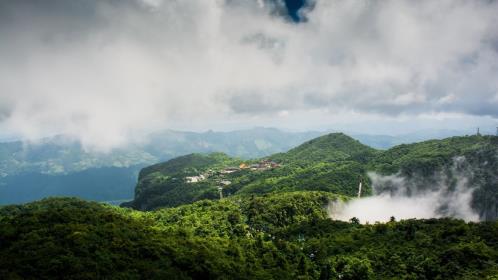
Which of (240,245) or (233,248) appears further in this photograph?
(240,245)

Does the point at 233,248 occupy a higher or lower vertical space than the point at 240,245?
higher

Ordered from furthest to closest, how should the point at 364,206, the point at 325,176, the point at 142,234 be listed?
the point at 325,176 < the point at 364,206 < the point at 142,234

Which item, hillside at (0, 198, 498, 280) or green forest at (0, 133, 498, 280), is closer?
hillside at (0, 198, 498, 280)

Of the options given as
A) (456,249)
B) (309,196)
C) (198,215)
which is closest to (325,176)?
(309,196)

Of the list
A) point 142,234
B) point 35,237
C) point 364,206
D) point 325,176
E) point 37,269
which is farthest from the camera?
point 325,176

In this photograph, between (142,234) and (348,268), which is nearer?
(142,234)

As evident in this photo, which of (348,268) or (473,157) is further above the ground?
(473,157)

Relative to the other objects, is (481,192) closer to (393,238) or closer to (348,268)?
(393,238)

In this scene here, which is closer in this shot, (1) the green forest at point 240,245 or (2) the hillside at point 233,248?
(2) the hillside at point 233,248
